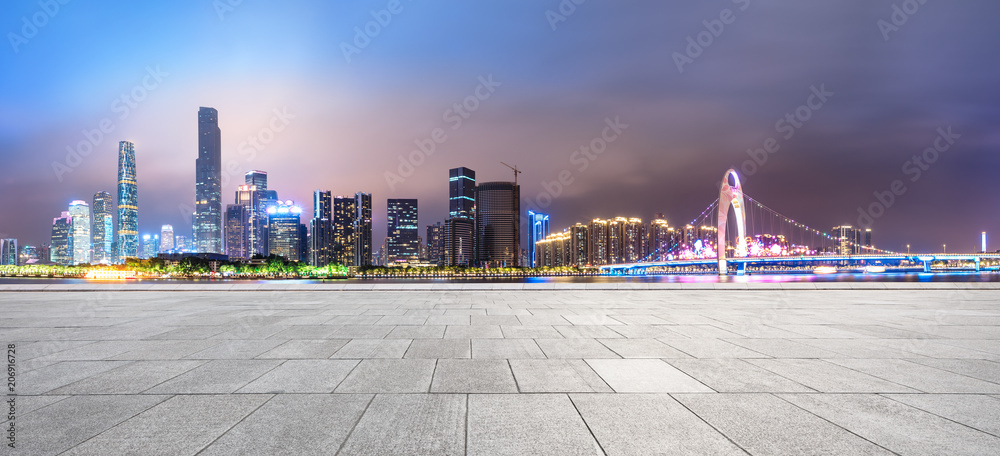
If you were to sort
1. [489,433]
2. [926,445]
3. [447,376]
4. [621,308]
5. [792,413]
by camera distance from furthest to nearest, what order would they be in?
[621,308] < [447,376] < [792,413] < [489,433] < [926,445]

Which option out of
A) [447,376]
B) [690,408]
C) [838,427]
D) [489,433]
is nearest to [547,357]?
[447,376]

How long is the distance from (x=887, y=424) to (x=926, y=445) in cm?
59

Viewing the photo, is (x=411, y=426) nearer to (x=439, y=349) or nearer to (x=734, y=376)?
(x=439, y=349)

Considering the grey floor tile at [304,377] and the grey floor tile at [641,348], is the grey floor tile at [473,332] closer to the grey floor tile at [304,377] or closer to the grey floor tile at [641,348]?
the grey floor tile at [641,348]

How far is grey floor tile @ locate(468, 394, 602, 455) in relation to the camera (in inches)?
178

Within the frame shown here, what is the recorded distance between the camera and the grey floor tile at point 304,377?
6621 millimetres

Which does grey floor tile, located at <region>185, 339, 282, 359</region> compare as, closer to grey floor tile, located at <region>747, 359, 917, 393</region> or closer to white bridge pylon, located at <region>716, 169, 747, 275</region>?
grey floor tile, located at <region>747, 359, 917, 393</region>

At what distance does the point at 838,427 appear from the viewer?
16.6ft

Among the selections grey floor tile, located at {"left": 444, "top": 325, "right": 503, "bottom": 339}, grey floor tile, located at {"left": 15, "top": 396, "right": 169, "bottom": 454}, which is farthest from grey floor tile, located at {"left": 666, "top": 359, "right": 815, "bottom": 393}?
grey floor tile, located at {"left": 15, "top": 396, "right": 169, "bottom": 454}

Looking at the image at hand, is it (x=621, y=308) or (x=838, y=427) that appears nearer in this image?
(x=838, y=427)

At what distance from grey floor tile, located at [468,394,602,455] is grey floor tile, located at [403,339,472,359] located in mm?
2742

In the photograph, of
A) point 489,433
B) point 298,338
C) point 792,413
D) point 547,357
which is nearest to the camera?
point 489,433

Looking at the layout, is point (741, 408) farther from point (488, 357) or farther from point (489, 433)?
point (488, 357)

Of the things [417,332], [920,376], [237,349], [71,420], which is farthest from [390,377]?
[920,376]
